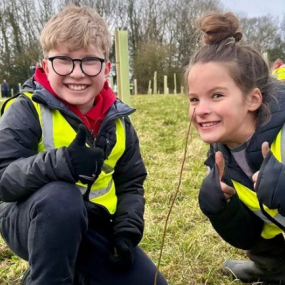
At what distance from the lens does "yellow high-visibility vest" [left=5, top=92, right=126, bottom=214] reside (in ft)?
5.86

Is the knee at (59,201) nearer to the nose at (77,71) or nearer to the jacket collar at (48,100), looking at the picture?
the jacket collar at (48,100)

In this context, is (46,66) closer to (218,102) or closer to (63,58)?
(63,58)

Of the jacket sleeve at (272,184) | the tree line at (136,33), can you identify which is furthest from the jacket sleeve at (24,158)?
the tree line at (136,33)

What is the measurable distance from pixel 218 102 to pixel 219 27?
1.20ft

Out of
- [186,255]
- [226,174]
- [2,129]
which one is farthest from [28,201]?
[186,255]

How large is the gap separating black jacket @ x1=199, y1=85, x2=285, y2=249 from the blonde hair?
2.41ft

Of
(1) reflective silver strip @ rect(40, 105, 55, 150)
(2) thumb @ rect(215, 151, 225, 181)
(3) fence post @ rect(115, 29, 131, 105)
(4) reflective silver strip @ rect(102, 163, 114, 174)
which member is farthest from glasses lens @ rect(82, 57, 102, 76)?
(3) fence post @ rect(115, 29, 131, 105)

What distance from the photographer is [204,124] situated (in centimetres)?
185

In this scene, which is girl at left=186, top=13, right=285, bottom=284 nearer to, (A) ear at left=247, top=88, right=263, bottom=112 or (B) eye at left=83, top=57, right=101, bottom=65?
(A) ear at left=247, top=88, right=263, bottom=112

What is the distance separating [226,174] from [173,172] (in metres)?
2.46

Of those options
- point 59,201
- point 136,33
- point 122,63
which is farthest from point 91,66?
point 136,33

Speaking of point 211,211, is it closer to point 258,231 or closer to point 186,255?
point 258,231

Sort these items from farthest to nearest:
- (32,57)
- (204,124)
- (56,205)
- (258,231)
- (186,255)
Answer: (32,57)
(186,255)
(258,231)
(204,124)
(56,205)

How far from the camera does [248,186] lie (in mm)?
1957
